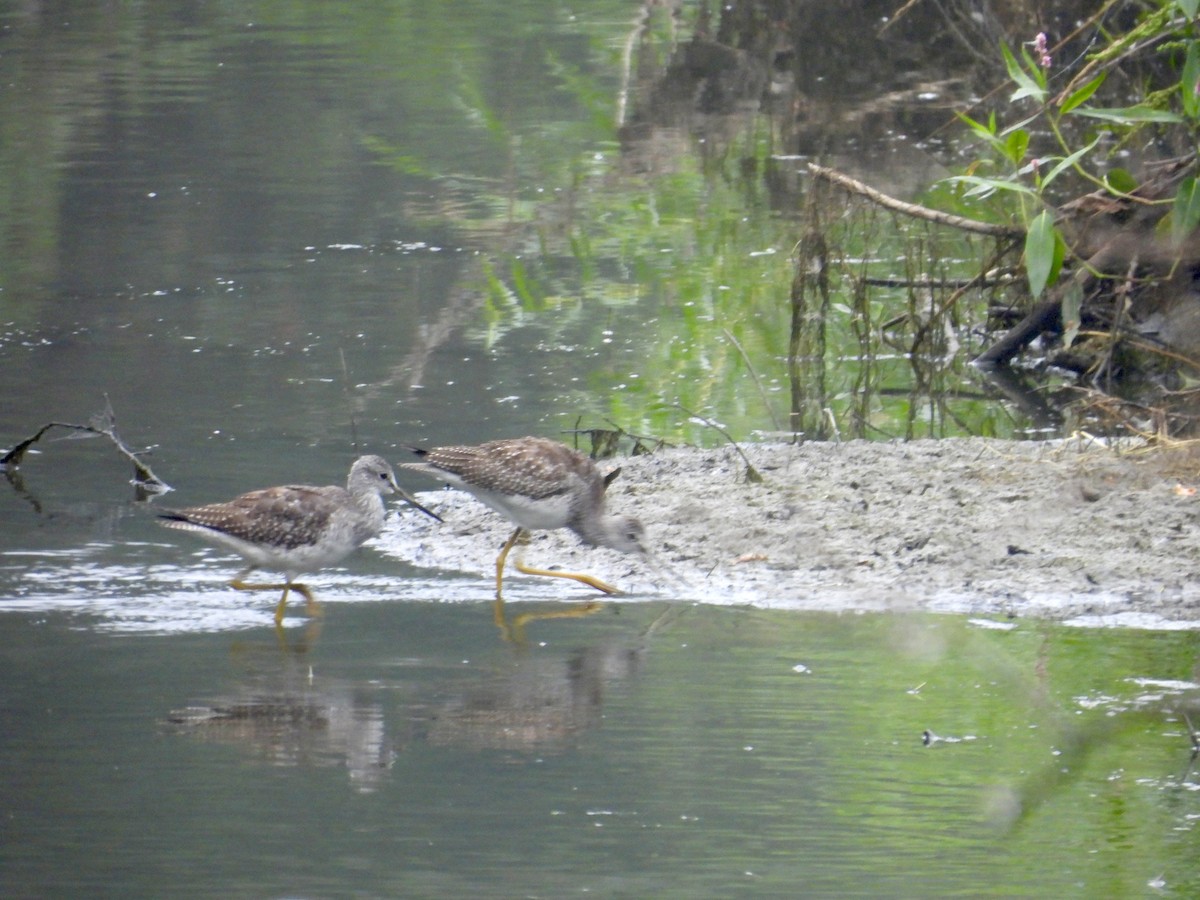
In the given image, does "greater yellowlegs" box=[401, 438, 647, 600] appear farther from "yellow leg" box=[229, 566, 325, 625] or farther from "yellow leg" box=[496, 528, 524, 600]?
"yellow leg" box=[229, 566, 325, 625]

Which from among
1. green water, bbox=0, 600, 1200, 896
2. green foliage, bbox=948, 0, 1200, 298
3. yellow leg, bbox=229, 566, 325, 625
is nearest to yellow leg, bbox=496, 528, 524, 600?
green water, bbox=0, 600, 1200, 896

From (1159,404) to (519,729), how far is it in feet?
18.9

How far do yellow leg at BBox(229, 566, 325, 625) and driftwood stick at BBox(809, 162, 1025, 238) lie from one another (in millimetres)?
4687

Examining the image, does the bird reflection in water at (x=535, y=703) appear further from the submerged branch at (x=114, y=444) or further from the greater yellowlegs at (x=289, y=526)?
the submerged branch at (x=114, y=444)

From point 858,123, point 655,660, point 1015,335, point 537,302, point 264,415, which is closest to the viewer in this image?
point 655,660

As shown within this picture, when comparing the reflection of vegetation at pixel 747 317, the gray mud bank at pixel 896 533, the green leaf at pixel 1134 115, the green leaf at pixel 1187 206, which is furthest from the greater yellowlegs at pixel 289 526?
the green leaf at pixel 1187 206

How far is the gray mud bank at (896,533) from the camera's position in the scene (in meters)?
7.91

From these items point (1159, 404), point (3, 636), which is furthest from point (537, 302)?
point (3, 636)

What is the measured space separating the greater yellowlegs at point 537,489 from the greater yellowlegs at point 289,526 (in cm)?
55

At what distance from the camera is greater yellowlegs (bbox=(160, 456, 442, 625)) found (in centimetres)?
787

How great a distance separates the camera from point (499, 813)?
5754 mm

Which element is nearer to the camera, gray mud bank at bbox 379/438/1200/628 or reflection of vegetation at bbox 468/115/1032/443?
gray mud bank at bbox 379/438/1200/628

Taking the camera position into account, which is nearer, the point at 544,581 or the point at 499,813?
the point at 499,813

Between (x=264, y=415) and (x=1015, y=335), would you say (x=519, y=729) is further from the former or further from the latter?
(x=1015, y=335)
